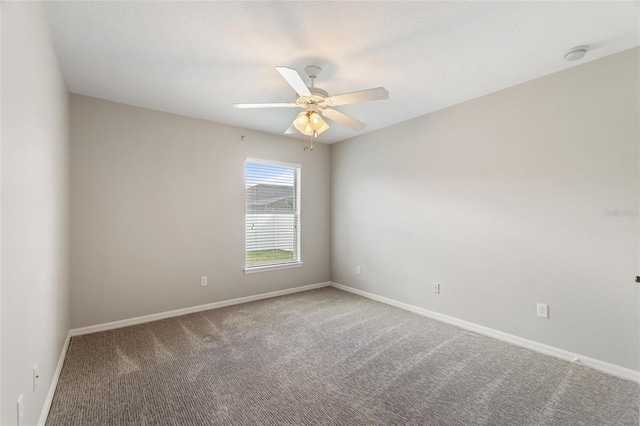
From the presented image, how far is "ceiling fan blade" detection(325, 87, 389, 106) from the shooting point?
2.14m

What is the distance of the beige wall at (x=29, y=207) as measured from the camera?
1.22 meters

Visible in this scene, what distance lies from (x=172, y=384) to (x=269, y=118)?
3.02 m

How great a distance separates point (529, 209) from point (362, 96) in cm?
199

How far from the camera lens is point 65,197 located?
9.06 feet

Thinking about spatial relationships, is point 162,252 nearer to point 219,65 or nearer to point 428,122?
point 219,65

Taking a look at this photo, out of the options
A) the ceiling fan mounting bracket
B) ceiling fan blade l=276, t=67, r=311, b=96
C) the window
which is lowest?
the window

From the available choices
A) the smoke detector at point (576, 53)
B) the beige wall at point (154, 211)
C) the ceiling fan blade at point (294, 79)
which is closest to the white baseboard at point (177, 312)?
the beige wall at point (154, 211)

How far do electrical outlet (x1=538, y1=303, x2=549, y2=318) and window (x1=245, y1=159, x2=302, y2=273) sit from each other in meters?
3.15

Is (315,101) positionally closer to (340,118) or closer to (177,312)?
(340,118)

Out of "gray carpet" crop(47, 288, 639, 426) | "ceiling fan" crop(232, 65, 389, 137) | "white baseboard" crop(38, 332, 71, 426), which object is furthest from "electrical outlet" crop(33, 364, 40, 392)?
"ceiling fan" crop(232, 65, 389, 137)

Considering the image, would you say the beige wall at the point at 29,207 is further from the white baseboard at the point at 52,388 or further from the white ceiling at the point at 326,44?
the white ceiling at the point at 326,44

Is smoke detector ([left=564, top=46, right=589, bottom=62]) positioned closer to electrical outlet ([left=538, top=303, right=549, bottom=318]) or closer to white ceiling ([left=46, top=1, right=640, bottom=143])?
white ceiling ([left=46, top=1, right=640, bottom=143])

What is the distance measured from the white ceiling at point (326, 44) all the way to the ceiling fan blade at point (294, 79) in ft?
1.13

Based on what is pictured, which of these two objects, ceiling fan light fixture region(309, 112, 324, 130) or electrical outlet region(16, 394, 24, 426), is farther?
ceiling fan light fixture region(309, 112, 324, 130)
